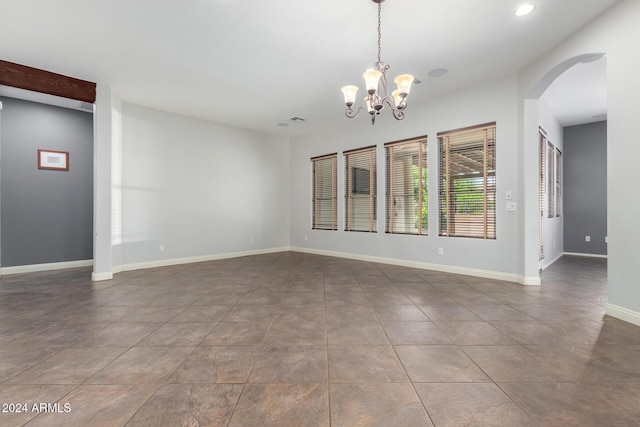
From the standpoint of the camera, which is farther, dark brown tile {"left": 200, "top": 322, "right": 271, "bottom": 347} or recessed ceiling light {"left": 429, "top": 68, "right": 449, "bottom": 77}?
recessed ceiling light {"left": 429, "top": 68, "right": 449, "bottom": 77}

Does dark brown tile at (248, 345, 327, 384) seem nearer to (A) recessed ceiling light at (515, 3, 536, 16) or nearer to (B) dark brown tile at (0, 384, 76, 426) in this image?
(B) dark brown tile at (0, 384, 76, 426)

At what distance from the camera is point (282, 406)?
162 centimetres

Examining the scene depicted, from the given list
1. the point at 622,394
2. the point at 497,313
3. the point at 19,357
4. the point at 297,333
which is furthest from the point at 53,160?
the point at 622,394

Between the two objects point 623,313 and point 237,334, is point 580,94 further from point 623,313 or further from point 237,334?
point 237,334

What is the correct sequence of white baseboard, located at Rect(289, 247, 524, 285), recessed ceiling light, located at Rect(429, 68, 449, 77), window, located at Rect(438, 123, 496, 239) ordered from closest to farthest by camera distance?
recessed ceiling light, located at Rect(429, 68, 449, 77) → white baseboard, located at Rect(289, 247, 524, 285) → window, located at Rect(438, 123, 496, 239)

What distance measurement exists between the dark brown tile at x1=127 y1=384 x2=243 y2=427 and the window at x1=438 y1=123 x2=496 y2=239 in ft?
14.6

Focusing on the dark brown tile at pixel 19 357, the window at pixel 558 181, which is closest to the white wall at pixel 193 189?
the dark brown tile at pixel 19 357

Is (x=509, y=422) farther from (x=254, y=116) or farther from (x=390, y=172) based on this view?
(x=254, y=116)

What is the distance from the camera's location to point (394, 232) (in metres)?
5.99

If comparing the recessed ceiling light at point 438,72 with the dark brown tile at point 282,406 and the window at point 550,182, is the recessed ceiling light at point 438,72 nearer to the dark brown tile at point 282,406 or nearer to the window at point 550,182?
the window at point 550,182

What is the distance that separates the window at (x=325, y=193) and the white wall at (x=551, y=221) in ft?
13.8

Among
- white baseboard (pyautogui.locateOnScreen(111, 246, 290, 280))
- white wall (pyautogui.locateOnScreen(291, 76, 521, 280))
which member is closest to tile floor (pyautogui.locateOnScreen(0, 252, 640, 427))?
white wall (pyautogui.locateOnScreen(291, 76, 521, 280))

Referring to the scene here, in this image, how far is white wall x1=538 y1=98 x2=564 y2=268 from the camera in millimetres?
5652

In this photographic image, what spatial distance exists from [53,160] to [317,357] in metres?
6.44
